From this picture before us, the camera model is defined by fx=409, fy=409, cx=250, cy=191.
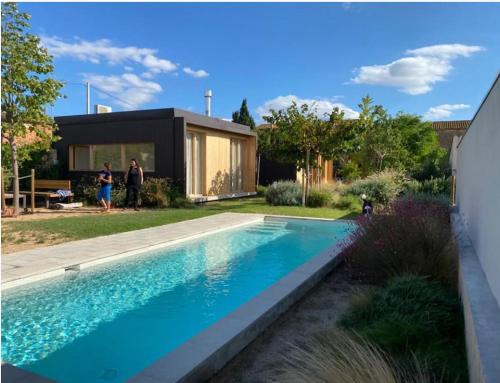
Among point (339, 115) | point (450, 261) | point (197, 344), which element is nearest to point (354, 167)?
point (339, 115)

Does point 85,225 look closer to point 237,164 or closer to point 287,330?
point 287,330

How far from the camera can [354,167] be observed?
955 inches

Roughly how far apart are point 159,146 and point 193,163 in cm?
181

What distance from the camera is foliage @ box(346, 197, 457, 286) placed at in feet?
16.1

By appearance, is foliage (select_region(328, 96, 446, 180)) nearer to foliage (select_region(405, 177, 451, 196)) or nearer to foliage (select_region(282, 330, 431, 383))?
foliage (select_region(405, 177, 451, 196))

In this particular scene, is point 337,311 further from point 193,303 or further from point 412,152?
point 412,152

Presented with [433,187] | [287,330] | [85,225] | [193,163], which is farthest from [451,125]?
[287,330]

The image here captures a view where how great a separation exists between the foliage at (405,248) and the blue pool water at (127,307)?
185cm

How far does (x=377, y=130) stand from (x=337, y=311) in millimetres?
21664

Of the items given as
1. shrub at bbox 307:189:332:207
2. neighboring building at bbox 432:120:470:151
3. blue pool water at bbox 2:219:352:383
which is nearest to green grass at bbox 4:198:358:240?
shrub at bbox 307:189:332:207

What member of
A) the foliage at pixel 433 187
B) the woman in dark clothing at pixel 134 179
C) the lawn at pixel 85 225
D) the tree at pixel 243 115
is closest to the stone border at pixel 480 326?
the lawn at pixel 85 225

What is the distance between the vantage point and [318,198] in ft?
53.5

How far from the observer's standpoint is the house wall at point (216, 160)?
1775cm

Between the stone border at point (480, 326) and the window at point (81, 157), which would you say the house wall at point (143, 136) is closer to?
the window at point (81, 157)
